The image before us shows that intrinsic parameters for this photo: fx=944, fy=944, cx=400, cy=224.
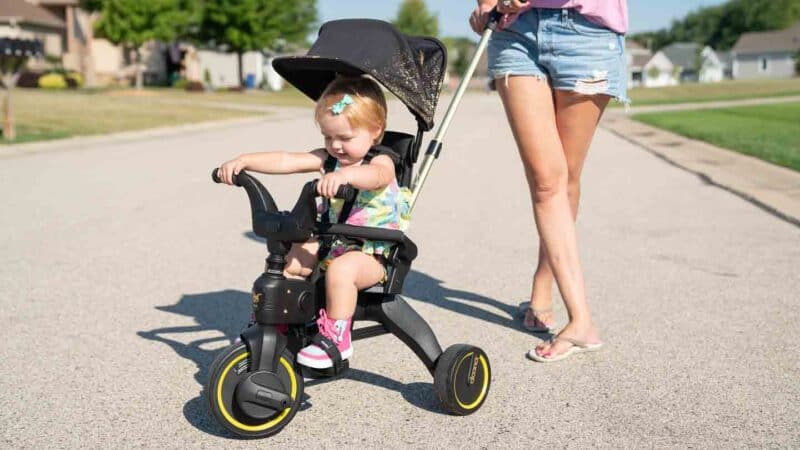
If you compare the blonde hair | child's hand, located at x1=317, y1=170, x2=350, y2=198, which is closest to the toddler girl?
the blonde hair

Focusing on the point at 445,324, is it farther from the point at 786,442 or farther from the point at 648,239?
the point at 648,239

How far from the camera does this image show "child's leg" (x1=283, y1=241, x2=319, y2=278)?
3.22m

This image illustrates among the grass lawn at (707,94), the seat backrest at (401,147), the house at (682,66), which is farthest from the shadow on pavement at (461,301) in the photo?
the house at (682,66)

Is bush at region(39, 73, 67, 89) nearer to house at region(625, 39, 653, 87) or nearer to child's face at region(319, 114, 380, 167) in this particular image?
child's face at region(319, 114, 380, 167)

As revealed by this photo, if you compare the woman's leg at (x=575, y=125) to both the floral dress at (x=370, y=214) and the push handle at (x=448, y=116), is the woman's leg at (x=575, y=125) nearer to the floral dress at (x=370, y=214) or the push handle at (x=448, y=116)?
the push handle at (x=448, y=116)

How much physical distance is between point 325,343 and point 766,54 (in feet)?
446

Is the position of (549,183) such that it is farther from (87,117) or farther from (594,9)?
(87,117)

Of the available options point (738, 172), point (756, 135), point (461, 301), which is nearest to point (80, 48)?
point (756, 135)

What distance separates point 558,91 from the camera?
3922 millimetres

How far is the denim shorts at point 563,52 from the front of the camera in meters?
3.80

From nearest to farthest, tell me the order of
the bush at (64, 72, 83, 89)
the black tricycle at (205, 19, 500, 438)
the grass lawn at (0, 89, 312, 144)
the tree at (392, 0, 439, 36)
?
the black tricycle at (205, 19, 500, 438)
the grass lawn at (0, 89, 312, 144)
the bush at (64, 72, 83, 89)
the tree at (392, 0, 439, 36)

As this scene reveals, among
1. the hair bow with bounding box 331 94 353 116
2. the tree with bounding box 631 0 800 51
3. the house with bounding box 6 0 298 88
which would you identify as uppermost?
the tree with bounding box 631 0 800 51

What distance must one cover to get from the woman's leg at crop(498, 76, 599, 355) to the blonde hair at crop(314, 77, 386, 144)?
87cm

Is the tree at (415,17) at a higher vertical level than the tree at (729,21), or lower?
lower
